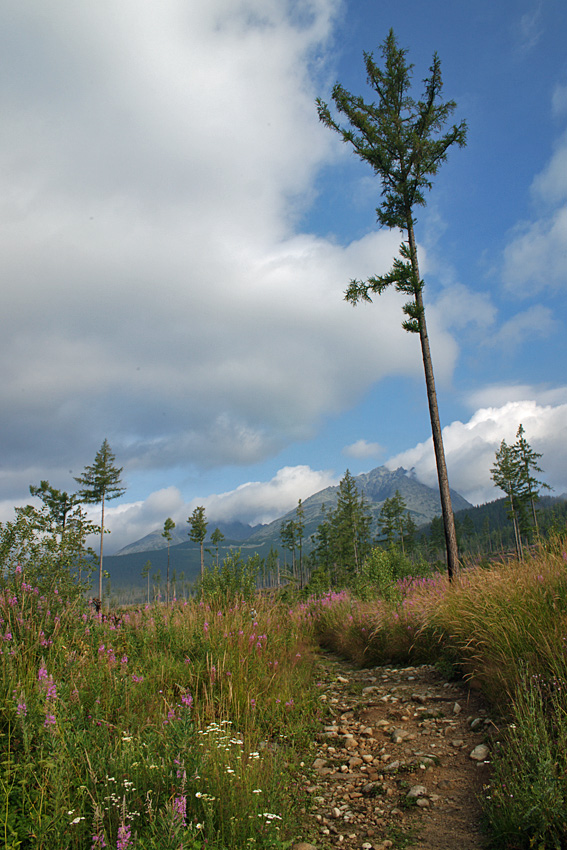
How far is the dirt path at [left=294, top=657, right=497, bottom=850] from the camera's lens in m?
2.97

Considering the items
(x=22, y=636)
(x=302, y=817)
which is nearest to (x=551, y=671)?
(x=302, y=817)

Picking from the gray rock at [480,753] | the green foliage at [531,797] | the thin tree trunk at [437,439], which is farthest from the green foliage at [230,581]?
the green foliage at [531,797]

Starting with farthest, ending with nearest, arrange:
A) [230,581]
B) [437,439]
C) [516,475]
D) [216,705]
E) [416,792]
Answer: [516,475]
[437,439]
[230,581]
[216,705]
[416,792]

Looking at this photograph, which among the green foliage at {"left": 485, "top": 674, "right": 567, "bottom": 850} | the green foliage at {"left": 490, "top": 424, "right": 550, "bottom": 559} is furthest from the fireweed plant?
the green foliage at {"left": 490, "top": 424, "right": 550, "bottom": 559}

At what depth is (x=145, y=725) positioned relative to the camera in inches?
137

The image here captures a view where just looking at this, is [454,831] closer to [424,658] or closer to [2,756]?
[2,756]

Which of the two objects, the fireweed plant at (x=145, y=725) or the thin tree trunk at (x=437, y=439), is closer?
the fireweed plant at (x=145, y=725)

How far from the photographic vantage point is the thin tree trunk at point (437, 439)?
10164 mm

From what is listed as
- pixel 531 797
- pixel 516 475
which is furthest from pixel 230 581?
pixel 516 475

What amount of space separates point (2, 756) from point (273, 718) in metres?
2.66

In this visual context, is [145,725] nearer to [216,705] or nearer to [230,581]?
[216,705]

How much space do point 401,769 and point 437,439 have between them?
8.11m

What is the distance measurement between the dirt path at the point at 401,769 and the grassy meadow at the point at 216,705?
0.62ft

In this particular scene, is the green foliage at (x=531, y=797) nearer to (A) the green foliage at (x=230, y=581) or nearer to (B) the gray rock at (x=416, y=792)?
(B) the gray rock at (x=416, y=792)
